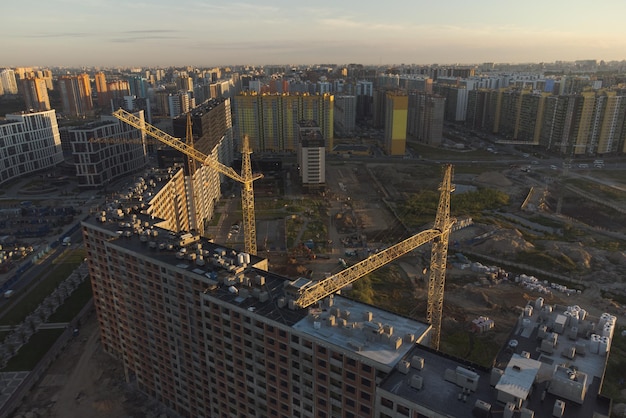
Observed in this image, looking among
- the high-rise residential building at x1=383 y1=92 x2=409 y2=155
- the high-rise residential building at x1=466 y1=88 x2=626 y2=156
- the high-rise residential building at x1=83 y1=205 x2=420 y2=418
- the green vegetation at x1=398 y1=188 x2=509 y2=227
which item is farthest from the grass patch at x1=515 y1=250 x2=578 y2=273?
the high-rise residential building at x1=466 y1=88 x2=626 y2=156

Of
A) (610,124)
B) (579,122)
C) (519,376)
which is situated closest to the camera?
(519,376)

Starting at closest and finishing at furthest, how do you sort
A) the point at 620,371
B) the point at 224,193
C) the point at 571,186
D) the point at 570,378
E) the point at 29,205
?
the point at 570,378 < the point at 620,371 < the point at 29,205 < the point at 224,193 < the point at 571,186

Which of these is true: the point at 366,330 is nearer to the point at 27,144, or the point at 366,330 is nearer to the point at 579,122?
the point at 27,144

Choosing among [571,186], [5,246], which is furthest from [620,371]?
[5,246]

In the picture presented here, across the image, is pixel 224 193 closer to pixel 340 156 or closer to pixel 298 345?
pixel 340 156

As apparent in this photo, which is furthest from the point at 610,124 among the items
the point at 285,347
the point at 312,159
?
the point at 285,347

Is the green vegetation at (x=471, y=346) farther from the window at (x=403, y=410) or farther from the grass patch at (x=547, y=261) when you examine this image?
the window at (x=403, y=410)
